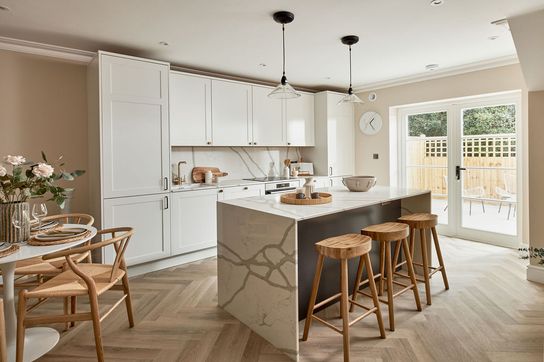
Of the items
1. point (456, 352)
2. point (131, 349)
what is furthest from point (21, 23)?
point (456, 352)

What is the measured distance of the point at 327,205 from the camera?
8.37ft

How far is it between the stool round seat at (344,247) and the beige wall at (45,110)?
291 centimetres

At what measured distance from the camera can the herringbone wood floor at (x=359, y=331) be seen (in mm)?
2189

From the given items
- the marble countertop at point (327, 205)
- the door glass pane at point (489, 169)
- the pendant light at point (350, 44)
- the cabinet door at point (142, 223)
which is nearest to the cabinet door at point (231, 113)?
the cabinet door at point (142, 223)

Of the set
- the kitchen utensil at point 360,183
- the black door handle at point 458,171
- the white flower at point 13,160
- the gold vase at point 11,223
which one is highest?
the white flower at point 13,160

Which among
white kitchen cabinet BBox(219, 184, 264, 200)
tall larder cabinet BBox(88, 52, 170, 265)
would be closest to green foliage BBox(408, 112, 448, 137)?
white kitchen cabinet BBox(219, 184, 264, 200)

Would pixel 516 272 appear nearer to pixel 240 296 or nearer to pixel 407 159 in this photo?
pixel 407 159

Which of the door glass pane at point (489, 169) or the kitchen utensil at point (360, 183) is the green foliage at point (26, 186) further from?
the door glass pane at point (489, 169)

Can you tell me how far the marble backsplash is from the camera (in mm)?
4621

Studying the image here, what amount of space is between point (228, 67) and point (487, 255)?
3920mm

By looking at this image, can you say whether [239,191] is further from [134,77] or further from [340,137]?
[340,137]

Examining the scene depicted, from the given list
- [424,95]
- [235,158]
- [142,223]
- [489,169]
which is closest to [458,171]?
[489,169]

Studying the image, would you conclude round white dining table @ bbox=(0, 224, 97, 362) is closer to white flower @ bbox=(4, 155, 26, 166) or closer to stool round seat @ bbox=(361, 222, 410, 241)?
white flower @ bbox=(4, 155, 26, 166)

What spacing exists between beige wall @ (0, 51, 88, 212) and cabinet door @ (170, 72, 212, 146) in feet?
3.13
